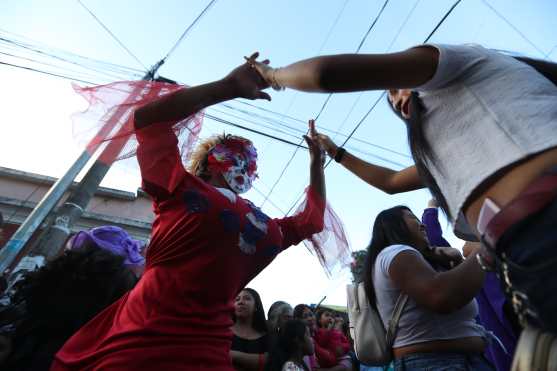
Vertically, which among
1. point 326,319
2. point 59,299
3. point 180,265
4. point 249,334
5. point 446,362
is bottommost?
point 446,362

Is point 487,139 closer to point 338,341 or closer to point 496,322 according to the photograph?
point 496,322

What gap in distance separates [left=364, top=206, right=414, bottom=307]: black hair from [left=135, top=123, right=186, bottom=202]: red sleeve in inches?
46.9

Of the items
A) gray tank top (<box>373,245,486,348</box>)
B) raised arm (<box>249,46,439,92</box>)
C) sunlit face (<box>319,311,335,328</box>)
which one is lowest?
gray tank top (<box>373,245,486,348</box>)

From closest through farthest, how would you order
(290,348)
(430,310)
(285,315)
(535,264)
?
(535,264) < (430,310) < (290,348) < (285,315)

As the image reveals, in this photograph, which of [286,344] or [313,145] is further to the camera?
[286,344]

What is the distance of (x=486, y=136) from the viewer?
2.55 ft

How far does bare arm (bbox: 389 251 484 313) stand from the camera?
140cm

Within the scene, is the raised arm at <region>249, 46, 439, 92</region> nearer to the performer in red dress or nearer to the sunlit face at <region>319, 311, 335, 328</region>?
the performer in red dress

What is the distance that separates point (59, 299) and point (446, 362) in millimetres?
1878

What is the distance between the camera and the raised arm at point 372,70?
85 cm

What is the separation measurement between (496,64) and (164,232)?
1341 millimetres

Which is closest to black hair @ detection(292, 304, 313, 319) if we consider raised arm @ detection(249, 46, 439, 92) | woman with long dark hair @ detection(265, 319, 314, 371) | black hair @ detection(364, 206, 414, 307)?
woman with long dark hair @ detection(265, 319, 314, 371)

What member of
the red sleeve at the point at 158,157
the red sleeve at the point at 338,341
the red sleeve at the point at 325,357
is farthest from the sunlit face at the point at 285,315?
the red sleeve at the point at 158,157

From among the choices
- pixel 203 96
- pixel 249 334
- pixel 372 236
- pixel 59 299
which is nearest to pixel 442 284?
pixel 372 236
